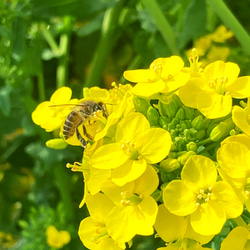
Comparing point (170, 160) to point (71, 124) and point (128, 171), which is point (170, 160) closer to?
point (128, 171)

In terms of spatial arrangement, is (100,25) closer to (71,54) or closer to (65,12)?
(65,12)

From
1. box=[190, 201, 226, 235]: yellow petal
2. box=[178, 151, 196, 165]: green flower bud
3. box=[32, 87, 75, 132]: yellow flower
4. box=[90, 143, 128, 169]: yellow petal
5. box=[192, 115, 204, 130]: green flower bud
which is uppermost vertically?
box=[32, 87, 75, 132]: yellow flower

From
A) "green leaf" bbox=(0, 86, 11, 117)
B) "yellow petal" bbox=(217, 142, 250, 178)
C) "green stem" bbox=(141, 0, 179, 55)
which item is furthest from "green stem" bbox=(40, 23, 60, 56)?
"yellow petal" bbox=(217, 142, 250, 178)

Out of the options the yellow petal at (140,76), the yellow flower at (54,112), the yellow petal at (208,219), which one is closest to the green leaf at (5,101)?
the yellow flower at (54,112)

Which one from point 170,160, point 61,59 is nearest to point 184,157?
point 170,160

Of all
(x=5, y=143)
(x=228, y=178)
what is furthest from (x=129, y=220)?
(x=5, y=143)

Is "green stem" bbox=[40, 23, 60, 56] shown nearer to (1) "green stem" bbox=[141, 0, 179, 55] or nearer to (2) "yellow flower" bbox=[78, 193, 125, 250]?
(1) "green stem" bbox=[141, 0, 179, 55]

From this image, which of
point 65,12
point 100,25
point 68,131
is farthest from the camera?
point 100,25

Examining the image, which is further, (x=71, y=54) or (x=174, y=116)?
(x=71, y=54)
